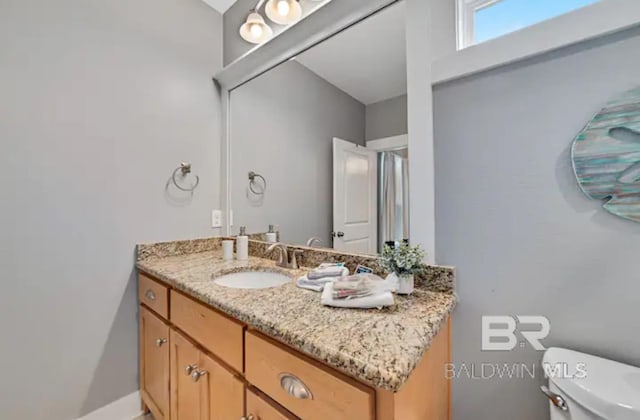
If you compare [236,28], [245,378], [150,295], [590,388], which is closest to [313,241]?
[245,378]

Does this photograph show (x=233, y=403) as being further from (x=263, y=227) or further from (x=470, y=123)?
(x=470, y=123)

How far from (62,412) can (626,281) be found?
7.62ft

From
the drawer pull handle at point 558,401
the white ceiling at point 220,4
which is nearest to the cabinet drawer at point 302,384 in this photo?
the drawer pull handle at point 558,401

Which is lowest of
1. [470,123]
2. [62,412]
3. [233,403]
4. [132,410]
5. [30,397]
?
[132,410]

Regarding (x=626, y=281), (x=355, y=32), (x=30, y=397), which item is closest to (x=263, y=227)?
(x=355, y=32)

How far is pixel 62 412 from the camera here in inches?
53.0

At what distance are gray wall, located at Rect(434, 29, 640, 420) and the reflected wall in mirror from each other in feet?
0.78

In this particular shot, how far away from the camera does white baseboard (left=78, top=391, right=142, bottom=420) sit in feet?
4.73

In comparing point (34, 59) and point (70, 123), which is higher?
point (34, 59)

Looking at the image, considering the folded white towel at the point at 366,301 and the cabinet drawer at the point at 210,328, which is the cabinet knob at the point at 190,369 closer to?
the cabinet drawer at the point at 210,328

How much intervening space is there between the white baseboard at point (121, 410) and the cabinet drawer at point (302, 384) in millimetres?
1233

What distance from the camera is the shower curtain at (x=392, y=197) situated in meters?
1.14

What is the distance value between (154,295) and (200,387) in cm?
58

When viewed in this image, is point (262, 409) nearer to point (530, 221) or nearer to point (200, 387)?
point (200, 387)
